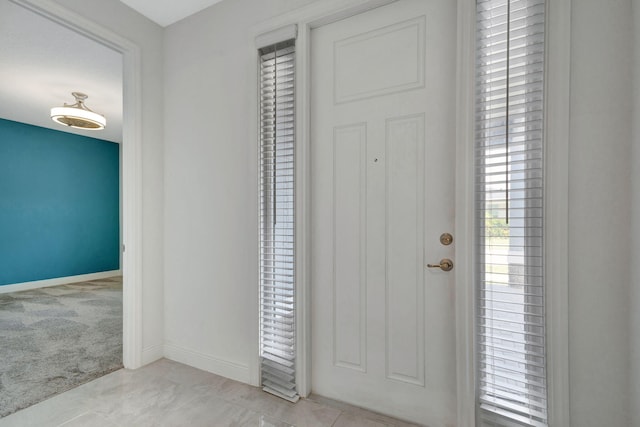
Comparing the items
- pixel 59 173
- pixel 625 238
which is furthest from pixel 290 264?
pixel 59 173

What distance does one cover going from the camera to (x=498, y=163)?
134 centimetres

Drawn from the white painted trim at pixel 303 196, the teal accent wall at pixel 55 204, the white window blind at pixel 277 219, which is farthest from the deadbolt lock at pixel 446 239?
the teal accent wall at pixel 55 204

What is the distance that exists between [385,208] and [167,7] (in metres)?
2.21

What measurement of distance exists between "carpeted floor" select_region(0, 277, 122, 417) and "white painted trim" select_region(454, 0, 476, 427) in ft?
7.91

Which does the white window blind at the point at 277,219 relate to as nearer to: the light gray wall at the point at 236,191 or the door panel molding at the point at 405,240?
the light gray wall at the point at 236,191

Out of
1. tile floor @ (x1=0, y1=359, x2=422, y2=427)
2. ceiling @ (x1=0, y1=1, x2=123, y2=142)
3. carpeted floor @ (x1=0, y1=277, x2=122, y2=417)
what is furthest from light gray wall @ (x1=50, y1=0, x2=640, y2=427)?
ceiling @ (x1=0, y1=1, x2=123, y2=142)

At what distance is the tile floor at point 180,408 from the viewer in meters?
1.59

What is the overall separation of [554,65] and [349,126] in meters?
0.97

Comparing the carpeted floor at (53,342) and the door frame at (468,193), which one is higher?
the door frame at (468,193)

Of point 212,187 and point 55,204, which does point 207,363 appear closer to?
point 212,187

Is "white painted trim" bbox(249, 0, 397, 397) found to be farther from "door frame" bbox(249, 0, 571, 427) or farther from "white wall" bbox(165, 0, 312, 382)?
"white wall" bbox(165, 0, 312, 382)

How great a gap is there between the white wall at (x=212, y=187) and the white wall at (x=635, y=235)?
164 cm

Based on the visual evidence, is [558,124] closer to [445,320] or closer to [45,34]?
[445,320]

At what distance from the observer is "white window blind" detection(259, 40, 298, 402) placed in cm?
185
